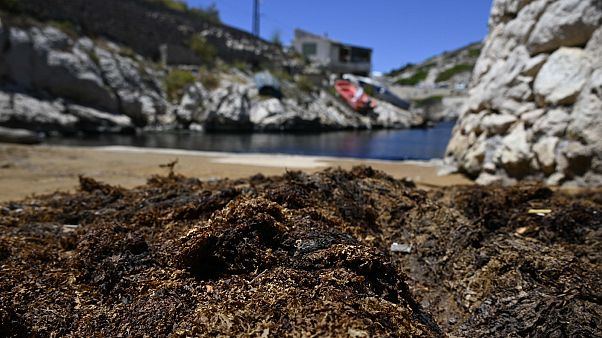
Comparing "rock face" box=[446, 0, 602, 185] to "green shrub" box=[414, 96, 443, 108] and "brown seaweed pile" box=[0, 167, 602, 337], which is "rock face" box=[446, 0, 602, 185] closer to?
"brown seaweed pile" box=[0, 167, 602, 337]

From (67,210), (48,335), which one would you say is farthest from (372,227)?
(67,210)

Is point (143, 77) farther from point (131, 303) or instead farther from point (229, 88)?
point (131, 303)

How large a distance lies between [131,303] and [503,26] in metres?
11.3

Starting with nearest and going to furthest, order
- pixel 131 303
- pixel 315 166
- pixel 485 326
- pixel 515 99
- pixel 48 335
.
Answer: pixel 48 335 < pixel 131 303 < pixel 485 326 < pixel 515 99 < pixel 315 166

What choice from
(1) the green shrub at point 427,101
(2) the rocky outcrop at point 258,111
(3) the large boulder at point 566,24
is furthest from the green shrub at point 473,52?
(3) the large boulder at point 566,24

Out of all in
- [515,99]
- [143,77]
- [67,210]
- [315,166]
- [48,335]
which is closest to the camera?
[48,335]

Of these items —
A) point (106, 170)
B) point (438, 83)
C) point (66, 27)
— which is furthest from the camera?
point (438, 83)

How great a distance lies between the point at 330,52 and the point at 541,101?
60.2 m

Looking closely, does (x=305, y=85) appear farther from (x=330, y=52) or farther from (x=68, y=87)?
(x=68, y=87)

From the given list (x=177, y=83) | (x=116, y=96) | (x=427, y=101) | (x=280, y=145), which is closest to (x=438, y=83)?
(x=427, y=101)

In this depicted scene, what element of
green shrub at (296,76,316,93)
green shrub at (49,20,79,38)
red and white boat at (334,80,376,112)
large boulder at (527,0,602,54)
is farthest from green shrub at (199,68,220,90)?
large boulder at (527,0,602,54)

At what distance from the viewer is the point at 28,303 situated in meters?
2.61

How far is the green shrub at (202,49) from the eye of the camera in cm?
4459

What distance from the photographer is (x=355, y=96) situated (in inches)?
2013
